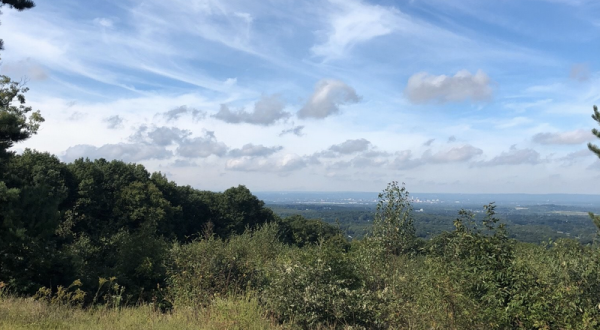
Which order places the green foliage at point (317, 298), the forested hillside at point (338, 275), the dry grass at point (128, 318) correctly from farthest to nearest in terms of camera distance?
the green foliage at point (317, 298), the forested hillside at point (338, 275), the dry grass at point (128, 318)

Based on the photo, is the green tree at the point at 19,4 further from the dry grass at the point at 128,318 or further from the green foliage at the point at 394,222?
the green foliage at the point at 394,222

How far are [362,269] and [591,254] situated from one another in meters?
4.33

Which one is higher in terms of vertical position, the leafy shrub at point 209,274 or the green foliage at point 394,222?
the green foliage at point 394,222

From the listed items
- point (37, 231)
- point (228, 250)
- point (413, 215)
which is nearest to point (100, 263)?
point (37, 231)

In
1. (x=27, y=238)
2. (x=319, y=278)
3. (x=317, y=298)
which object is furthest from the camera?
(x=27, y=238)

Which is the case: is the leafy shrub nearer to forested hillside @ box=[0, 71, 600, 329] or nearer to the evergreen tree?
forested hillside @ box=[0, 71, 600, 329]

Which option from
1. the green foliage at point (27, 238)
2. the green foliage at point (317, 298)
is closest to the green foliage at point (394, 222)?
the green foliage at point (317, 298)

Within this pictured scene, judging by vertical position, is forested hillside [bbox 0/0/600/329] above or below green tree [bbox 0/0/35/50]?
below

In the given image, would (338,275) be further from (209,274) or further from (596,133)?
(596,133)

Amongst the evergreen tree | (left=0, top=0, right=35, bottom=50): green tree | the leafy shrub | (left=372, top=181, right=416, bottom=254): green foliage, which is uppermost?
(left=0, top=0, right=35, bottom=50): green tree

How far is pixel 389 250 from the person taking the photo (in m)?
9.05

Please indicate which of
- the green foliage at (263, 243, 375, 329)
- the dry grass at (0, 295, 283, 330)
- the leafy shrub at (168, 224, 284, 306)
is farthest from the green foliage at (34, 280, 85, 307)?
the green foliage at (263, 243, 375, 329)

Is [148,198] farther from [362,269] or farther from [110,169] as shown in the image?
[362,269]

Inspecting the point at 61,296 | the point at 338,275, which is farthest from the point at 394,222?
the point at 61,296
